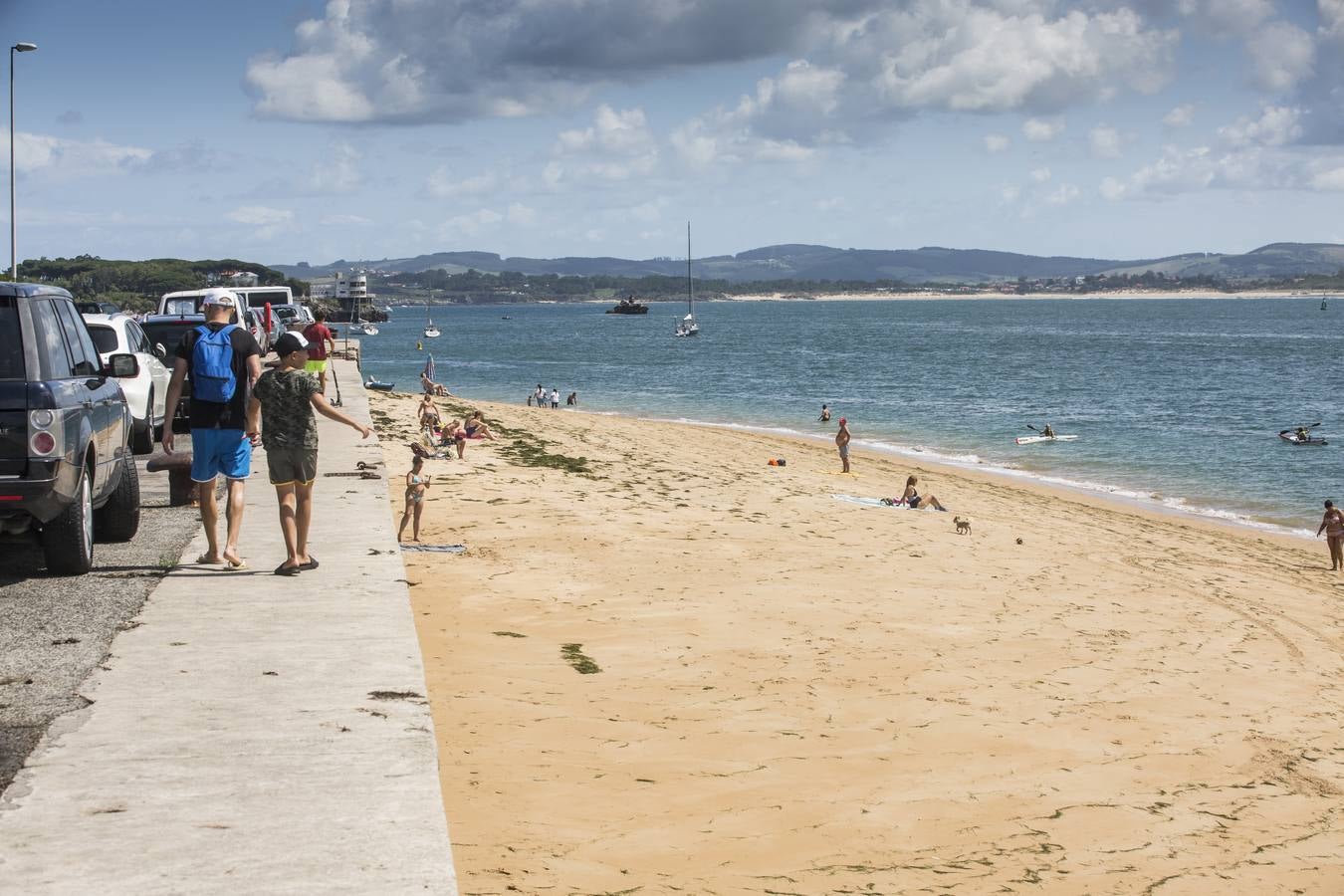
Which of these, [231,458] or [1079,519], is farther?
[1079,519]

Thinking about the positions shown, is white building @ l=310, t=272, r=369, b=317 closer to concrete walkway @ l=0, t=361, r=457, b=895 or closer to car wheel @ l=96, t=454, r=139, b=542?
car wheel @ l=96, t=454, r=139, b=542

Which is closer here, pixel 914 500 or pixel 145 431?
pixel 145 431

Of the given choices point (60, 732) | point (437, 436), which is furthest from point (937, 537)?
point (60, 732)

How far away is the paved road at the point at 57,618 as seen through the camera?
226 inches

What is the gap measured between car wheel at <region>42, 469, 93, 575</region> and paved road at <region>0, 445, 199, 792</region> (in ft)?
0.30

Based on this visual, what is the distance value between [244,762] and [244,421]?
4.23m

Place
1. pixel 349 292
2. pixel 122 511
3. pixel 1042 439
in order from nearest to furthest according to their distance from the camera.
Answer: pixel 122 511 < pixel 1042 439 < pixel 349 292

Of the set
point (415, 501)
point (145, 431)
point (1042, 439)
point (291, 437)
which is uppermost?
point (291, 437)

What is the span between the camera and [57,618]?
297 inches

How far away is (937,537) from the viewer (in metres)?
18.6

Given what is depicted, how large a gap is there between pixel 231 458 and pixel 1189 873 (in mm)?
6344

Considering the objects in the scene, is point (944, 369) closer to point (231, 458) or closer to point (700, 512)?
point (700, 512)

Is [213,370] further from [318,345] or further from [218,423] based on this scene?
[318,345]

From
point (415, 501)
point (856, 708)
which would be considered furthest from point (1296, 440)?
point (856, 708)
